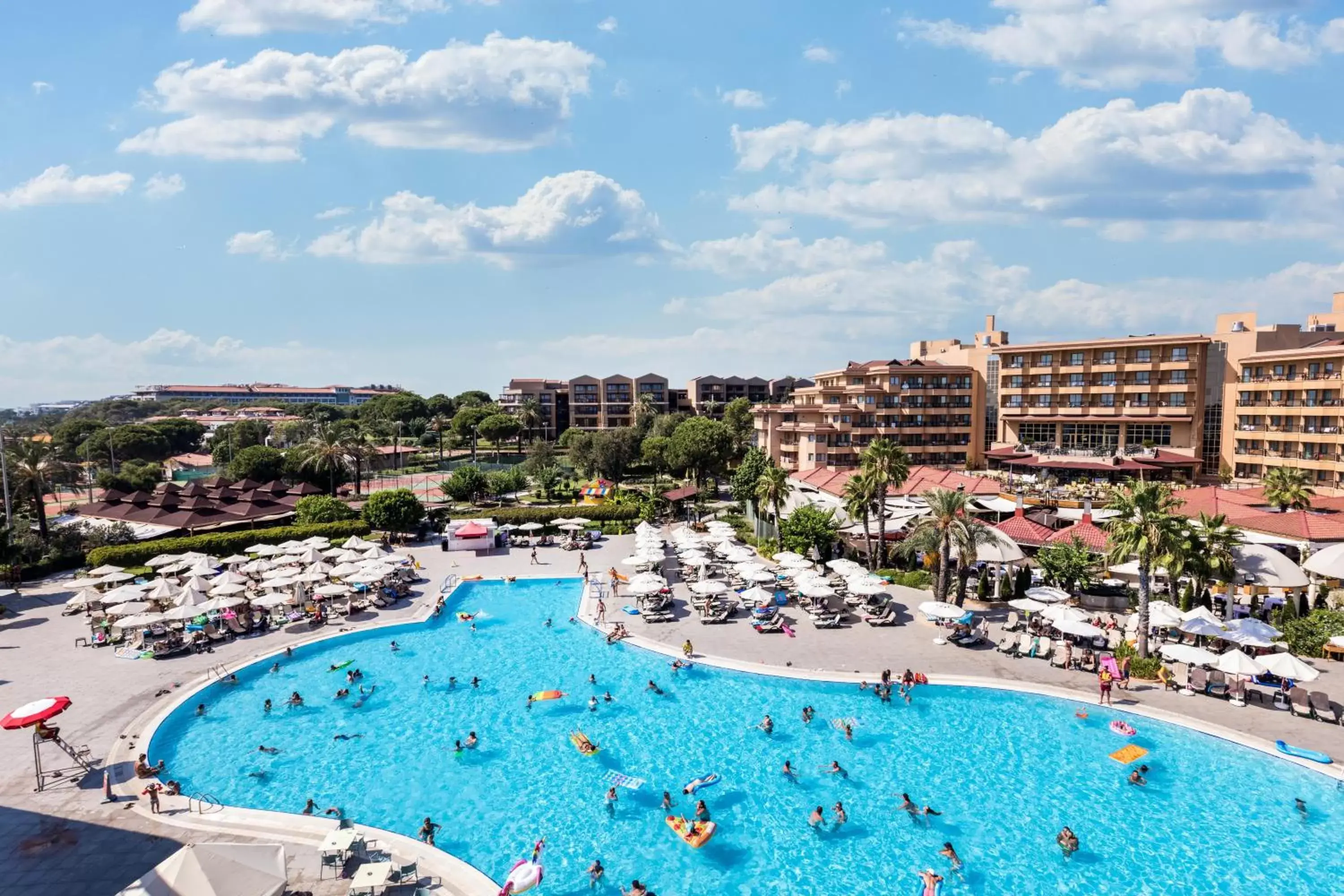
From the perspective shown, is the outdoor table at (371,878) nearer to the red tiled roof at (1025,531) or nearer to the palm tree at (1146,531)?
the palm tree at (1146,531)

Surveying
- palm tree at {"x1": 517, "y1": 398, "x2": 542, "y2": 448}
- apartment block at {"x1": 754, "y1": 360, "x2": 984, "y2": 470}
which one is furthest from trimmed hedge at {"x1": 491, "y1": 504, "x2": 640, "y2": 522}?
palm tree at {"x1": 517, "y1": 398, "x2": 542, "y2": 448}

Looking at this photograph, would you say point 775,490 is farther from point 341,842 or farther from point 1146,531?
point 341,842

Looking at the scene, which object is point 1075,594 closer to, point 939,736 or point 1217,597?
point 1217,597

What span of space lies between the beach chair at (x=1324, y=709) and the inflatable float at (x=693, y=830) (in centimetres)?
2043

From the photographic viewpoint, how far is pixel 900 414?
2977 inches

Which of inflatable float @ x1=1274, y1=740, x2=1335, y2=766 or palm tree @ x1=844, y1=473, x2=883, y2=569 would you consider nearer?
inflatable float @ x1=1274, y1=740, x2=1335, y2=766

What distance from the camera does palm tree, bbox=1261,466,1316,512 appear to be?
140 feet

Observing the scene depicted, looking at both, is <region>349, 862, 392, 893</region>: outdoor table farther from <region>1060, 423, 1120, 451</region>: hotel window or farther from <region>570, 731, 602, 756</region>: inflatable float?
<region>1060, 423, 1120, 451</region>: hotel window

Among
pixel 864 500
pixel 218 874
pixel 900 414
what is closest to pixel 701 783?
pixel 218 874

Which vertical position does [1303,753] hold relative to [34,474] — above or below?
below

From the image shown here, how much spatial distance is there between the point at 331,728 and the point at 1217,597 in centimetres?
3862

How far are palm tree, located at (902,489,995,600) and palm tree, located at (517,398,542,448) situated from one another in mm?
93209

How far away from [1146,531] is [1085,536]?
10.9 m

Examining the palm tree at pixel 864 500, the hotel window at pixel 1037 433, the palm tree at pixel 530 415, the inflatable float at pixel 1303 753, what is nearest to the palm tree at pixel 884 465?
the palm tree at pixel 864 500
